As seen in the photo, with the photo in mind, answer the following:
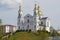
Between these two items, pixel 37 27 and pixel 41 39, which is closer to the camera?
pixel 41 39

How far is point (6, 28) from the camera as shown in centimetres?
10856

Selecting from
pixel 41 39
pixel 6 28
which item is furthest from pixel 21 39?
pixel 6 28

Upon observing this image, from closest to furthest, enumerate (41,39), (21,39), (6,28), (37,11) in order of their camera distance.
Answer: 1. (21,39)
2. (41,39)
3. (37,11)
4. (6,28)

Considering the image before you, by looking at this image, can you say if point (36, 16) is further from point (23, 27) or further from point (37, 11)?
point (23, 27)

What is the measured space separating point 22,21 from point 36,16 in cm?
590

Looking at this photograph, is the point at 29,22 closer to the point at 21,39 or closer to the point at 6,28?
the point at 6,28

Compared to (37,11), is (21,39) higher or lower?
lower

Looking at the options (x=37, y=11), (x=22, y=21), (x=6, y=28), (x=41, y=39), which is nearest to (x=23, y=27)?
(x=22, y=21)

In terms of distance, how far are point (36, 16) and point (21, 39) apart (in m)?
51.6

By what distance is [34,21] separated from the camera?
85188 millimetres

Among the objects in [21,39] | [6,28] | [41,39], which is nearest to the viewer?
[21,39]

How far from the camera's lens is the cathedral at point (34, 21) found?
8356cm

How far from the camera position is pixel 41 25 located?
8631 cm

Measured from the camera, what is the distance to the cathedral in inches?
3290
